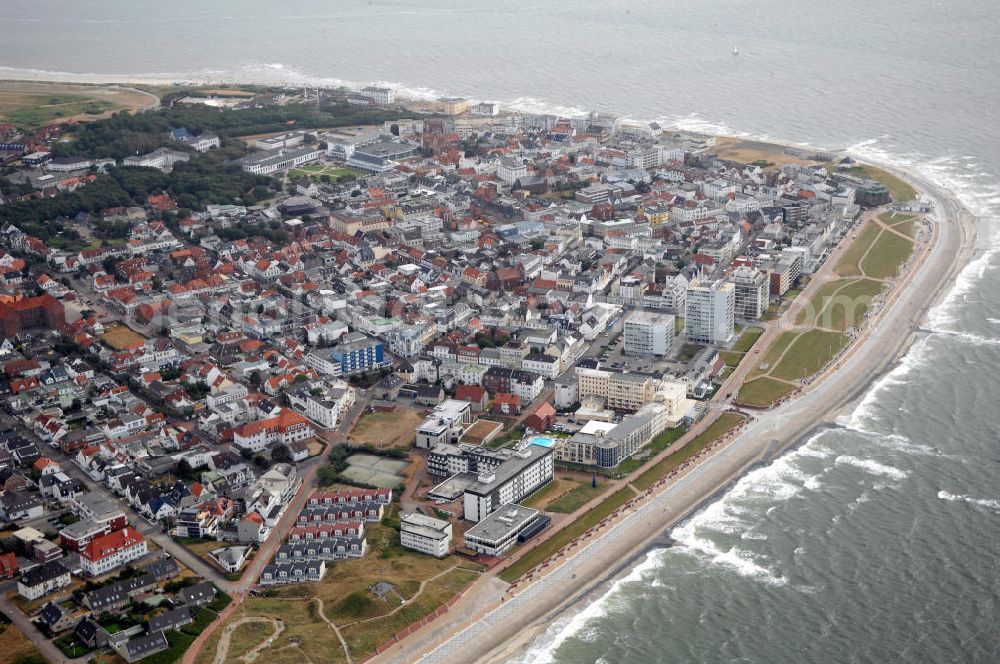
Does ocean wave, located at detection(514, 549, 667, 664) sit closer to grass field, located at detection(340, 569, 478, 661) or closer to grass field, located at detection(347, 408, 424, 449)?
grass field, located at detection(340, 569, 478, 661)

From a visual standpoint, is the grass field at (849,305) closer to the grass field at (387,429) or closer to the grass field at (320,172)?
the grass field at (387,429)

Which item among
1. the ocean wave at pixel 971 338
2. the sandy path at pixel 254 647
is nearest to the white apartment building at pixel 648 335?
the ocean wave at pixel 971 338

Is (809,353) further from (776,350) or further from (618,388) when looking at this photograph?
(618,388)

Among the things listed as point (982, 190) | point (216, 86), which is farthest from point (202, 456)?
point (216, 86)

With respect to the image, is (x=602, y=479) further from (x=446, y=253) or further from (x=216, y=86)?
(x=216, y=86)

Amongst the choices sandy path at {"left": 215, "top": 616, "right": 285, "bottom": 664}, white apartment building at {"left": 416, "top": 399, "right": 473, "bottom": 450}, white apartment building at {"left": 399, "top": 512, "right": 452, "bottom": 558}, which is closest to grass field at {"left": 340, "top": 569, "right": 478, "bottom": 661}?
white apartment building at {"left": 399, "top": 512, "right": 452, "bottom": 558}

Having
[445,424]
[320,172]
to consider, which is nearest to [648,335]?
[445,424]
